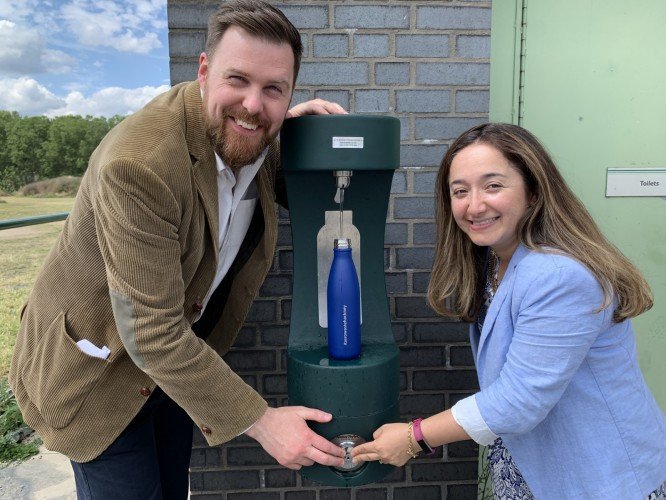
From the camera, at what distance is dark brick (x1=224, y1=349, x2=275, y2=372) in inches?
86.7

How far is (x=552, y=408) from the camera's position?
131cm

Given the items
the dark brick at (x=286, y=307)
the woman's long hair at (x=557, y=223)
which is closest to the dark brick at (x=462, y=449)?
the dark brick at (x=286, y=307)

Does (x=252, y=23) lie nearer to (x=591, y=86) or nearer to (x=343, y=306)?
(x=343, y=306)

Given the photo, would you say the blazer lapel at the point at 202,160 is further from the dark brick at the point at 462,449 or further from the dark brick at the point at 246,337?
the dark brick at the point at 462,449

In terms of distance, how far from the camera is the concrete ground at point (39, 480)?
2666 millimetres

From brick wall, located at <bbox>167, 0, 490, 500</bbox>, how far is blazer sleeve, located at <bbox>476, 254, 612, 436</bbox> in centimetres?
92

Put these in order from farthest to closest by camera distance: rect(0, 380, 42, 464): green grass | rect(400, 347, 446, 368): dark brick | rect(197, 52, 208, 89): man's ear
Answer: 1. rect(0, 380, 42, 464): green grass
2. rect(400, 347, 446, 368): dark brick
3. rect(197, 52, 208, 89): man's ear

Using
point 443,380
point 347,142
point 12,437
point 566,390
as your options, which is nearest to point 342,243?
point 347,142

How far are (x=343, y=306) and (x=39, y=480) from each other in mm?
2189

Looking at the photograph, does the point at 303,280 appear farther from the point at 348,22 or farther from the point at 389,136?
the point at 348,22

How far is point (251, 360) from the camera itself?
2207 mm

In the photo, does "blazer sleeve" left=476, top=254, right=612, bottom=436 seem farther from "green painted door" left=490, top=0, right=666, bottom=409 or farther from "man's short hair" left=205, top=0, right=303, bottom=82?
"green painted door" left=490, top=0, right=666, bottom=409

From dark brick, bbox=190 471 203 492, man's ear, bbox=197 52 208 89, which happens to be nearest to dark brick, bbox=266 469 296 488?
dark brick, bbox=190 471 203 492

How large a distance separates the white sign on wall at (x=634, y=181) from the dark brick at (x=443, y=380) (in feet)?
2.95
